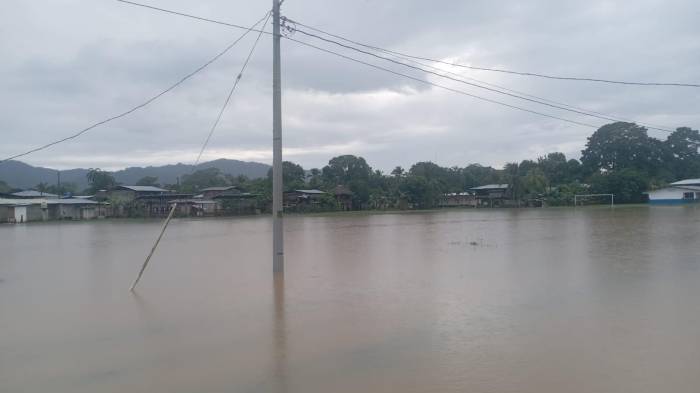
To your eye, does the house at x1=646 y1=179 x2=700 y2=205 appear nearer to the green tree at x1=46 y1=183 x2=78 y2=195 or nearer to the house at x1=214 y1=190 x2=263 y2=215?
the house at x1=214 y1=190 x2=263 y2=215

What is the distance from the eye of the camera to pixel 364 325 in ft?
21.8

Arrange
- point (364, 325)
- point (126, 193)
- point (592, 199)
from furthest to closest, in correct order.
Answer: point (592, 199)
point (126, 193)
point (364, 325)

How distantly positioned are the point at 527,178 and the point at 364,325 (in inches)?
2033

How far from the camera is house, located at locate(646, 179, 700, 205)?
5028 centimetres

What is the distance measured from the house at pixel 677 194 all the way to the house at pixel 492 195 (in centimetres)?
1478

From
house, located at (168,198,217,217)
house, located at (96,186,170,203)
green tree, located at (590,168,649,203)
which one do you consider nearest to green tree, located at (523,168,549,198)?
green tree, located at (590,168,649,203)

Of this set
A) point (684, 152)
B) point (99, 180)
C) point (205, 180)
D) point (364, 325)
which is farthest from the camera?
point (205, 180)

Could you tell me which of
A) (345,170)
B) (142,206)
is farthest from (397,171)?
(142,206)

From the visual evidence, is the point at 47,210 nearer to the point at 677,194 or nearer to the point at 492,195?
the point at 492,195

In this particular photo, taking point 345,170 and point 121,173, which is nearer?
point 345,170

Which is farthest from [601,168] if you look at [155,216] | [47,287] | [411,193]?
[47,287]

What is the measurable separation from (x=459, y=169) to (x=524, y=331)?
2763 inches

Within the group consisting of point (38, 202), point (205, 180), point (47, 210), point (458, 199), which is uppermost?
point (205, 180)

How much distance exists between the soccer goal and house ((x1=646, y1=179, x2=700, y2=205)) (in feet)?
13.6
